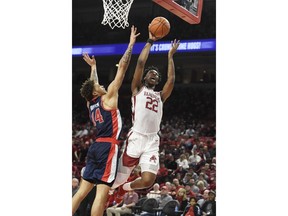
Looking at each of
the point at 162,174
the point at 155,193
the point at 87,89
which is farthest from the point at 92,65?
the point at 155,193

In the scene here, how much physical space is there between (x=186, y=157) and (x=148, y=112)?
590mm

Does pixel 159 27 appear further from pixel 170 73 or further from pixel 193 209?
pixel 193 209

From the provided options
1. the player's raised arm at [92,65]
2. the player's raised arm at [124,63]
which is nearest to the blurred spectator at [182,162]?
the player's raised arm at [124,63]

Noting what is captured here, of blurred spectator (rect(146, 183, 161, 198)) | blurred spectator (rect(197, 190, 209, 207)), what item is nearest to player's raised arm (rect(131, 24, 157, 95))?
blurred spectator (rect(146, 183, 161, 198))

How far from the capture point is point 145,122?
7.27 meters

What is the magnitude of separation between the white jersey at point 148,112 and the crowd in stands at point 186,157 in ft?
0.23

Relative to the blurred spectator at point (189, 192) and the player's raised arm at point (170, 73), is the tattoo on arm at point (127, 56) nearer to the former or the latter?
the player's raised arm at point (170, 73)

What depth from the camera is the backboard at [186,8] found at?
23.5 feet
